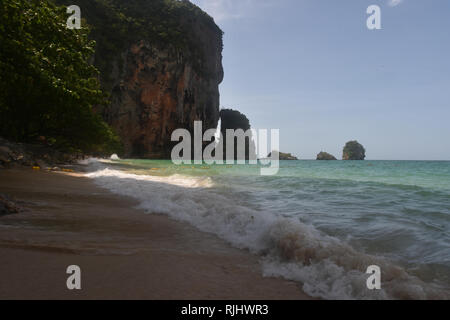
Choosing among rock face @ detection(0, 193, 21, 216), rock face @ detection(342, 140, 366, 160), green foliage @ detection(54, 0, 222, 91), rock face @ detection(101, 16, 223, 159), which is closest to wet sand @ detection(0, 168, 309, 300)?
rock face @ detection(0, 193, 21, 216)

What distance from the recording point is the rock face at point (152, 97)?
58281 mm

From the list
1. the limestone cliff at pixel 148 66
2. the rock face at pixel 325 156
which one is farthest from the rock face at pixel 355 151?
the limestone cliff at pixel 148 66

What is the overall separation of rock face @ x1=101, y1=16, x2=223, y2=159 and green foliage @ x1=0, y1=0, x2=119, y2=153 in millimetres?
42232

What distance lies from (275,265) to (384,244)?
179 centimetres

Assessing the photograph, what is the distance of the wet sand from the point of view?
6.63ft

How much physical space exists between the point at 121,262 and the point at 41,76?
9310 millimetres

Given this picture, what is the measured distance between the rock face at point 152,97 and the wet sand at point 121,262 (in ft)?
186

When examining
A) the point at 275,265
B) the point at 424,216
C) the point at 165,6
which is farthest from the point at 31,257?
the point at 165,6

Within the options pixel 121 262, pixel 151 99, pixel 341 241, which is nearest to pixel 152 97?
pixel 151 99
